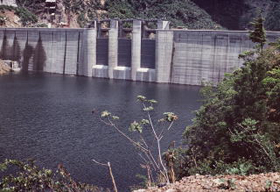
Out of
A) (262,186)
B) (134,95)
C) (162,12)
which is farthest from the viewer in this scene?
(162,12)

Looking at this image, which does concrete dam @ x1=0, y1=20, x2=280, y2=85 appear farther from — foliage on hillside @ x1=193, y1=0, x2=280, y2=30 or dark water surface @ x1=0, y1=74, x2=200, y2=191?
foliage on hillside @ x1=193, y1=0, x2=280, y2=30

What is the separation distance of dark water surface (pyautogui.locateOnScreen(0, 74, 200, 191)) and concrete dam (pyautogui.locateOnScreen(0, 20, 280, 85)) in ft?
9.01

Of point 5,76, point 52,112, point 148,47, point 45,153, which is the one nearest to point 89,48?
point 148,47

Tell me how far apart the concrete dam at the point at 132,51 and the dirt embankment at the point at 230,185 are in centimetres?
3798

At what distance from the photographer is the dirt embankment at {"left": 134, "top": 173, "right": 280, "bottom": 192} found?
9.92m

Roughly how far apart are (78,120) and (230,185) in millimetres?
24473

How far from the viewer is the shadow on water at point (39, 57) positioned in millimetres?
67250

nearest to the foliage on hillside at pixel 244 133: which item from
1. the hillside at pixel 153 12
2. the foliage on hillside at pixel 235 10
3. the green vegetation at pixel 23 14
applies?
the hillside at pixel 153 12

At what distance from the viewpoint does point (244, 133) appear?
51.7 feet

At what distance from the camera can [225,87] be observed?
25.2 metres

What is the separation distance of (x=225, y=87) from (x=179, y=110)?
11.6 m

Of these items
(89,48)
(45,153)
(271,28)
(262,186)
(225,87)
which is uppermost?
(271,28)

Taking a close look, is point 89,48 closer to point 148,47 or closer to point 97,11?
point 148,47

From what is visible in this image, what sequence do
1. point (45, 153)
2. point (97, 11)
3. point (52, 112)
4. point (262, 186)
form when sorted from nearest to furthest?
point (262, 186) → point (45, 153) → point (52, 112) → point (97, 11)
